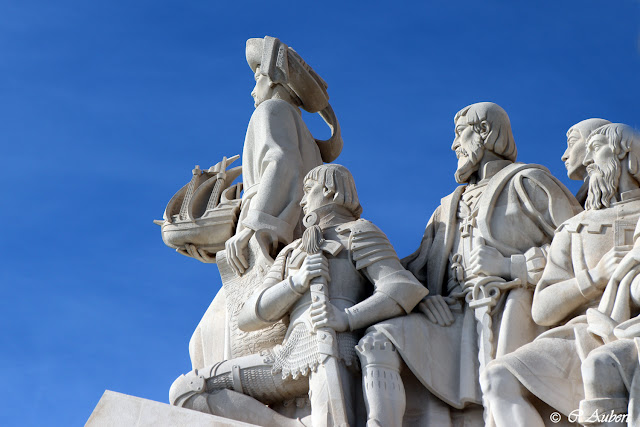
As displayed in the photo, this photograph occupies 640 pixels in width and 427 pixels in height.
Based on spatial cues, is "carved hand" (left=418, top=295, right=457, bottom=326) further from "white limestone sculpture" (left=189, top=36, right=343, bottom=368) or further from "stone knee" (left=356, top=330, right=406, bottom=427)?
"white limestone sculpture" (left=189, top=36, right=343, bottom=368)

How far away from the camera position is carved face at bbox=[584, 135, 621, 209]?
9398mm

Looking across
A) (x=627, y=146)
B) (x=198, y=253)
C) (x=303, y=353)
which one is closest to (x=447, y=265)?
(x=303, y=353)

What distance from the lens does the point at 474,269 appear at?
32.0 ft

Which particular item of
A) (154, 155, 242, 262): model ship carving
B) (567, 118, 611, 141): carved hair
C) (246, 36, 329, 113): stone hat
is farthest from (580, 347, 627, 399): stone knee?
(246, 36, 329, 113): stone hat

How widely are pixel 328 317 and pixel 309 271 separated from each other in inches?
14.7

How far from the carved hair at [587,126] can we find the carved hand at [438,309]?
4.81 feet

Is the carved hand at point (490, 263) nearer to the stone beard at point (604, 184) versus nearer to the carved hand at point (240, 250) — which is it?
the stone beard at point (604, 184)

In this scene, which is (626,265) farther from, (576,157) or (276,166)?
(276,166)

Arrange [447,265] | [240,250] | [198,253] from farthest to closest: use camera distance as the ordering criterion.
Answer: [198,253], [240,250], [447,265]

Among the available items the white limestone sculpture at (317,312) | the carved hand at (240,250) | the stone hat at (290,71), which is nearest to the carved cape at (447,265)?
the white limestone sculpture at (317,312)

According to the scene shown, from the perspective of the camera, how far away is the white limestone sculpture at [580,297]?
884cm

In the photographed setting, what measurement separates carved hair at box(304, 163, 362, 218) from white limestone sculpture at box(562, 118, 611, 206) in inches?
60.1

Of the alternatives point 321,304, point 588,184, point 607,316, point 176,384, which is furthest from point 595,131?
point 176,384

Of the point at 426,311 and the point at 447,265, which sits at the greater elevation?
the point at 447,265
